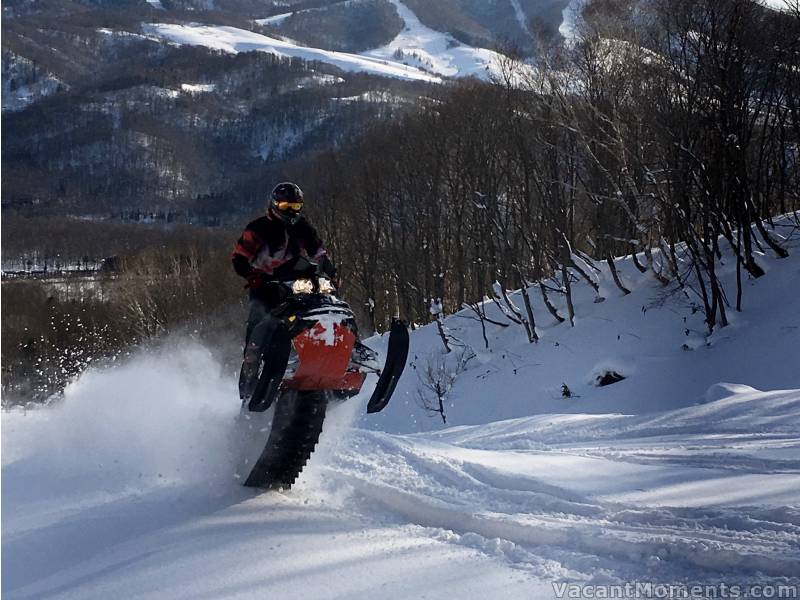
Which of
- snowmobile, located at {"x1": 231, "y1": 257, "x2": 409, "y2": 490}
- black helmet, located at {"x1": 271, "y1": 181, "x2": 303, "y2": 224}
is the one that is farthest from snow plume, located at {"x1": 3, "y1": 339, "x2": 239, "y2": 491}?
black helmet, located at {"x1": 271, "y1": 181, "x2": 303, "y2": 224}

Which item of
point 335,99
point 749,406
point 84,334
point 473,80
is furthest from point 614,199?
→ point 335,99

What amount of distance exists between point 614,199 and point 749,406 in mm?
9938

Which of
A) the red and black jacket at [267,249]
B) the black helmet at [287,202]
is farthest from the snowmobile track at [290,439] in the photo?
the black helmet at [287,202]

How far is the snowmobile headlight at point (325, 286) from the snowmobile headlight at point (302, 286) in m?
0.08

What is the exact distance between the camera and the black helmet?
5340mm

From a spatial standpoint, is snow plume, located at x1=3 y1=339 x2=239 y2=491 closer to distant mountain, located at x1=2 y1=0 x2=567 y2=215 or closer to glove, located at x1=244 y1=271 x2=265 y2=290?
glove, located at x1=244 y1=271 x2=265 y2=290

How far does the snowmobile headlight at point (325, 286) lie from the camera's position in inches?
207

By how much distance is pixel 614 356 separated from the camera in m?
17.0

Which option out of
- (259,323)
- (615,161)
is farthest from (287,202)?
(615,161)

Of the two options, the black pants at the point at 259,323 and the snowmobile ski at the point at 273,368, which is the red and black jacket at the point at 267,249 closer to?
the black pants at the point at 259,323

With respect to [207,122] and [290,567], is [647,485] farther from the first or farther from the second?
[207,122]

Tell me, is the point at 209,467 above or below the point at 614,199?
below

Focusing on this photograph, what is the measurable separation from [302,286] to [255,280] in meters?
0.40

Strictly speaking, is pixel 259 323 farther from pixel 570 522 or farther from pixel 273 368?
pixel 570 522
